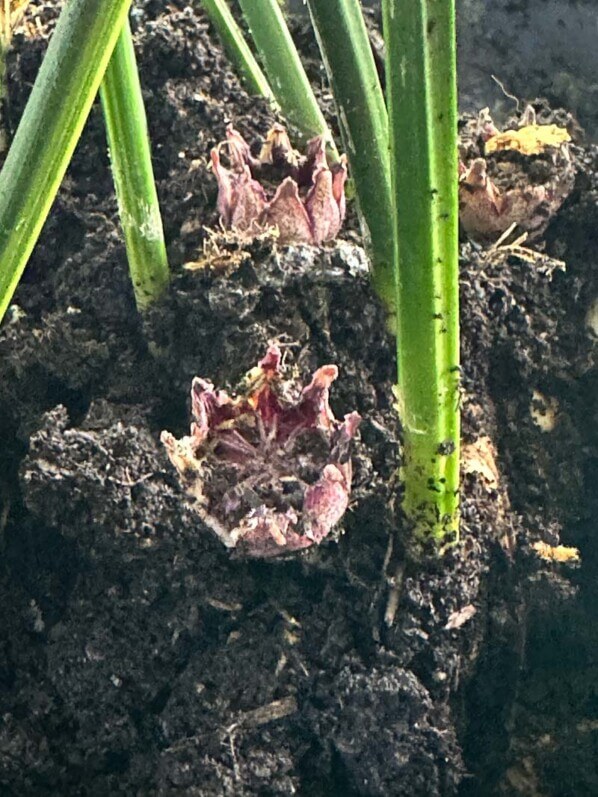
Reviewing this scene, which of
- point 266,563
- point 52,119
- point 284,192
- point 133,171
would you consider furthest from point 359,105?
point 266,563

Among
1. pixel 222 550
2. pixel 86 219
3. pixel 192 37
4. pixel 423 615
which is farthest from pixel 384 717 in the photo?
pixel 192 37

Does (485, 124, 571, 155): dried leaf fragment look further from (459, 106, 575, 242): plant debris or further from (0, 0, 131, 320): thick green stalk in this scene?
(0, 0, 131, 320): thick green stalk

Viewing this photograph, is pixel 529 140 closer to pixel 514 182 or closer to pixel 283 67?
pixel 514 182

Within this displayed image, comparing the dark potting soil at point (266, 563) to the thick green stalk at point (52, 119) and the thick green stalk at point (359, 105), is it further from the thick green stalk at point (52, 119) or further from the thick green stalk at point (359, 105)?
the thick green stalk at point (52, 119)

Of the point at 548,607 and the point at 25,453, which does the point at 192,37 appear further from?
the point at 548,607

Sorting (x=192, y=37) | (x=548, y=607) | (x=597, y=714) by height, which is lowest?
(x=597, y=714)

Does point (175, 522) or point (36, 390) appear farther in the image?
point (36, 390)
